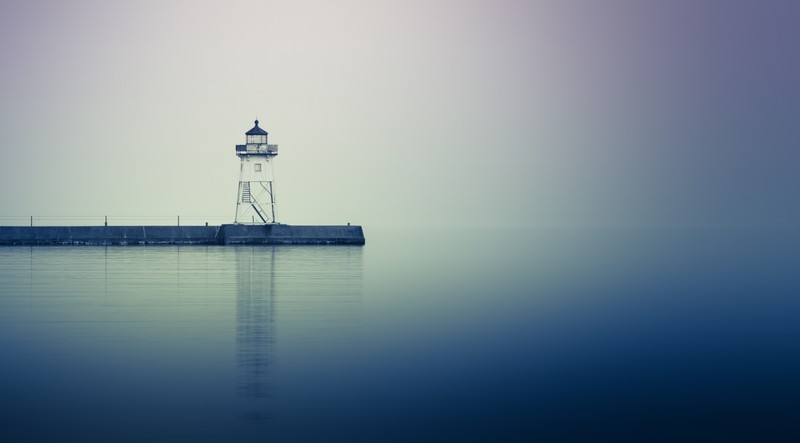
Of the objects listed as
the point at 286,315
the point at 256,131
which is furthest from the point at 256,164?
the point at 286,315

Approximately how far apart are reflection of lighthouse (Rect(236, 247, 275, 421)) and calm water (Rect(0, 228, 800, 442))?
0.23 ft

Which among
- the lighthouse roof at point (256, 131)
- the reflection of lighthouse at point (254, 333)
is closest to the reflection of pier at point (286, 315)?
the reflection of lighthouse at point (254, 333)

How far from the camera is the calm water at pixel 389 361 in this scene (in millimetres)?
12227

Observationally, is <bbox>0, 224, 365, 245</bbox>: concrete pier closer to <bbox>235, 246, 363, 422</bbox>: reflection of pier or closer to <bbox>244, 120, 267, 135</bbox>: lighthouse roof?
<bbox>244, 120, 267, 135</bbox>: lighthouse roof

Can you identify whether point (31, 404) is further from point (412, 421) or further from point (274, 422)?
point (412, 421)

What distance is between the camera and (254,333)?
20547 mm

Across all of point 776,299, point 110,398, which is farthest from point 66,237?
point 110,398

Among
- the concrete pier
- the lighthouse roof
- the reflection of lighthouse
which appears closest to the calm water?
the reflection of lighthouse

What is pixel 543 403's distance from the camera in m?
13.6

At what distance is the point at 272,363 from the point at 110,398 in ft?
11.9

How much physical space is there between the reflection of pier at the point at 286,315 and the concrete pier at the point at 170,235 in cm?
1956

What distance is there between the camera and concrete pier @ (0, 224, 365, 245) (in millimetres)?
66500

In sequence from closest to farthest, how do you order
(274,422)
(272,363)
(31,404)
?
(274,422), (31,404), (272,363)

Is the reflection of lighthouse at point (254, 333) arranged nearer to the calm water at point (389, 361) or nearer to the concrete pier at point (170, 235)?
the calm water at point (389, 361)
